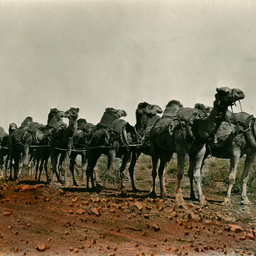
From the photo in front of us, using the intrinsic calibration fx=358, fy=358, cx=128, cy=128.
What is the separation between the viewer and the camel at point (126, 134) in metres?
13.1

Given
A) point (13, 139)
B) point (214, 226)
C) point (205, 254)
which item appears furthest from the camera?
point (13, 139)

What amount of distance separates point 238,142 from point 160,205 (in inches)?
132

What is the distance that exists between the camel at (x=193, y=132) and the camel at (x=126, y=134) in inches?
45.4

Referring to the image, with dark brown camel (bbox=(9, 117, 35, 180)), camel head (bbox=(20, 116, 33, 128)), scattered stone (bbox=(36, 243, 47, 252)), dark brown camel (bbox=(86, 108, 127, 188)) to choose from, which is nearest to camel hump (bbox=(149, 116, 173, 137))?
dark brown camel (bbox=(86, 108, 127, 188))

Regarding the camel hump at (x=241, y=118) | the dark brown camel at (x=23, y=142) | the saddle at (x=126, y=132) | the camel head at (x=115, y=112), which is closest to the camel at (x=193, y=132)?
the saddle at (x=126, y=132)

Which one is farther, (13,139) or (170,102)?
(13,139)

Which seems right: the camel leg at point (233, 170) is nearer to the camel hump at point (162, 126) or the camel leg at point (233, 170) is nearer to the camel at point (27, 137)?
the camel hump at point (162, 126)

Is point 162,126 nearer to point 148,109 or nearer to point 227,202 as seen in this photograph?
point 148,109

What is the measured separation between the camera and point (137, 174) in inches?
733

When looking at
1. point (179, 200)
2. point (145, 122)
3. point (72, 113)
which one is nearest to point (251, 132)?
point (179, 200)

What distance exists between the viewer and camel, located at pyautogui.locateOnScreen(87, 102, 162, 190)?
13.1 m

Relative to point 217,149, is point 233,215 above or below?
below

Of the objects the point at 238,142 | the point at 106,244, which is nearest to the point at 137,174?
the point at 238,142

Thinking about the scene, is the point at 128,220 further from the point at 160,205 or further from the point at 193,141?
the point at 193,141
